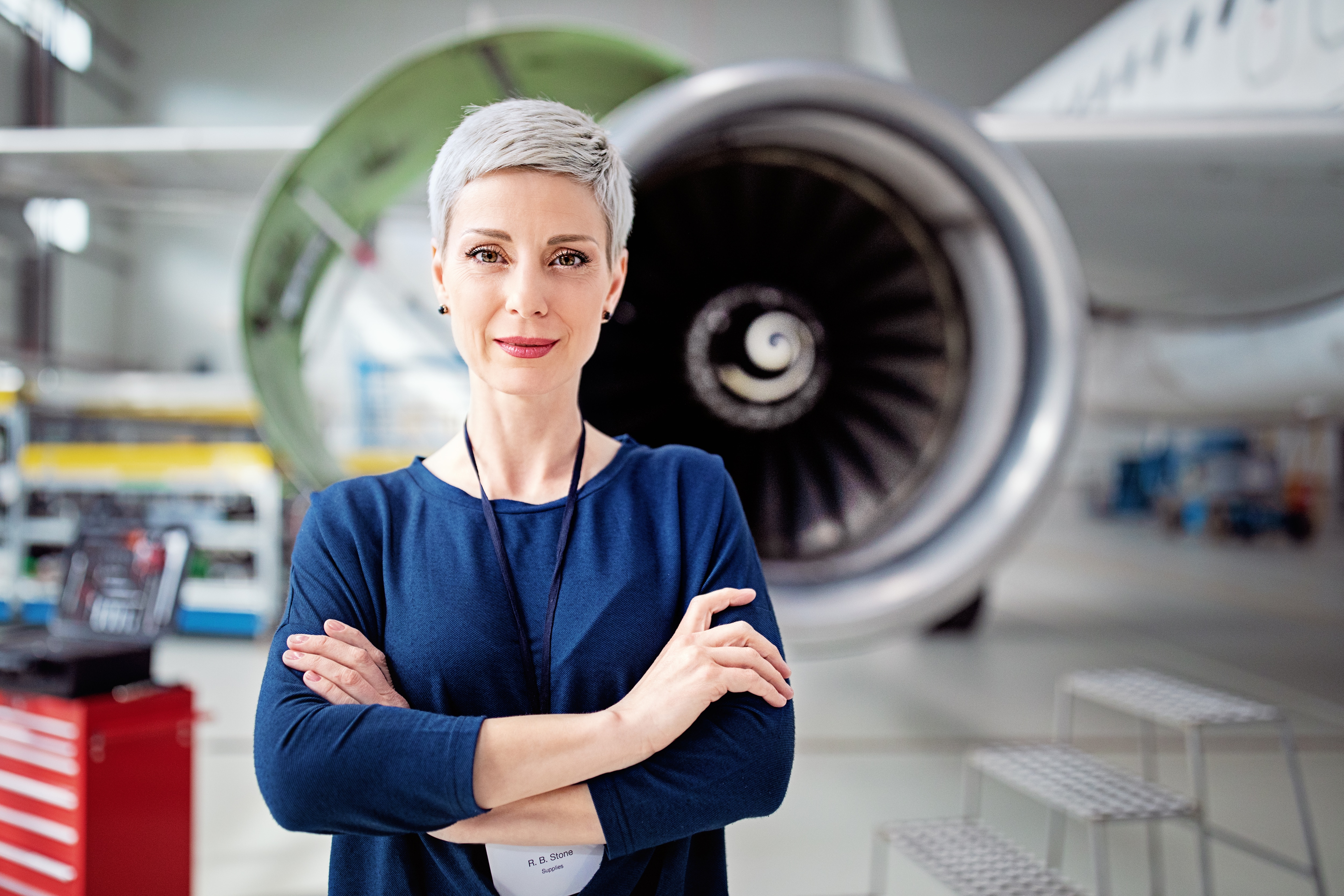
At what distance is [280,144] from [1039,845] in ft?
8.05

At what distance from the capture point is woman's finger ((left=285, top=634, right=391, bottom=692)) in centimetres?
58

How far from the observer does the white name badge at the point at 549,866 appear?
1.97 ft

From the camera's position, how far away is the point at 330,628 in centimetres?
59

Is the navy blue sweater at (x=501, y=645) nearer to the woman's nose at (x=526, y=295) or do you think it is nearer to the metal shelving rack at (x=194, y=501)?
the woman's nose at (x=526, y=295)

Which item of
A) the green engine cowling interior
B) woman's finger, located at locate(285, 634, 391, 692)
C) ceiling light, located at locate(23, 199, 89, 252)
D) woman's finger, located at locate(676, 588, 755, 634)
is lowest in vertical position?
woman's finger, located at locate(285, 634, 391, 692)

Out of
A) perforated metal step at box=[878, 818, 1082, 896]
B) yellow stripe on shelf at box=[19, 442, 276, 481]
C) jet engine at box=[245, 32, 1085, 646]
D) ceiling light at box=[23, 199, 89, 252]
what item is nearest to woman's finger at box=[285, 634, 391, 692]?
jet engine at box=[245, 32, 1085, 646]

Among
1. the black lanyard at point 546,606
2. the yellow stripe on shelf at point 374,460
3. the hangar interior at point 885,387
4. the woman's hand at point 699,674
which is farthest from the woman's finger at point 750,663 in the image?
the yellow stripe on shelf at point 374,460

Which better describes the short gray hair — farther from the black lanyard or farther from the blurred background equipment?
the blurred background equipment

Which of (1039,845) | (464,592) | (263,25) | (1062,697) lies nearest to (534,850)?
(464,592)

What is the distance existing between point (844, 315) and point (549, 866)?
1.33m

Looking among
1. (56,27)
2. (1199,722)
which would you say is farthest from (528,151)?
(56,27)

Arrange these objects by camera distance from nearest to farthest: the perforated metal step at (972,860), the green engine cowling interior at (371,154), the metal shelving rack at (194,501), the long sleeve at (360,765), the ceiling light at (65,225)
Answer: the long sleeve at (360,765), the perforated metal step at (972,860), the green engine cowling interior at (371,154), the metal shelving rack at (194,501), the ceiling light at (65,225)

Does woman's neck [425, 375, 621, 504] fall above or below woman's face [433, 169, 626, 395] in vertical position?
below

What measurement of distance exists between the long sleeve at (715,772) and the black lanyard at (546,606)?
7cm
